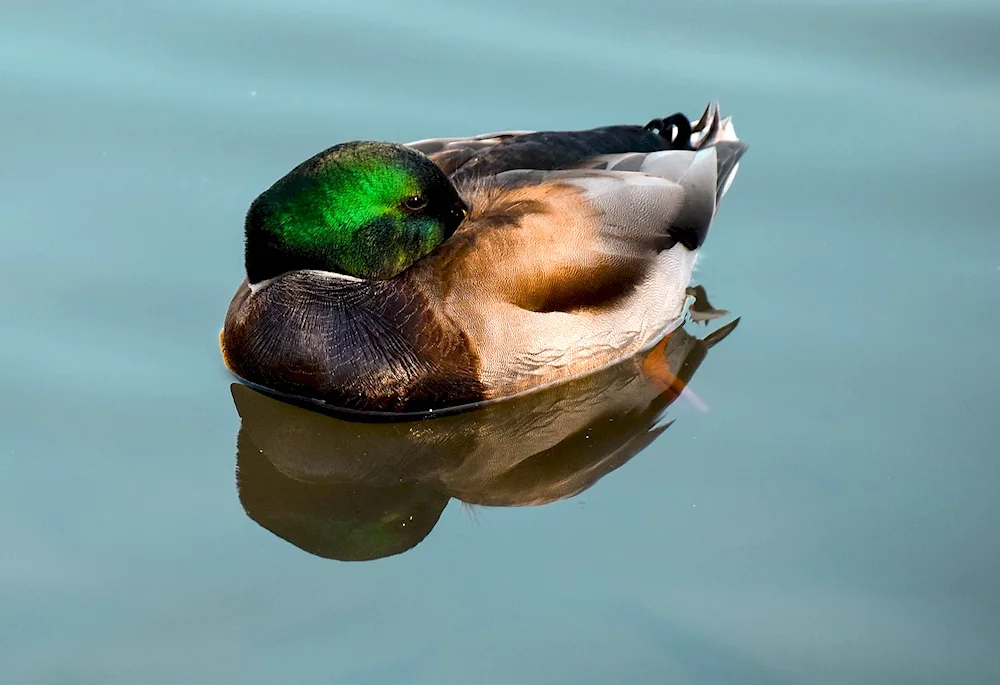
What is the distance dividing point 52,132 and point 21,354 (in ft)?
4.88

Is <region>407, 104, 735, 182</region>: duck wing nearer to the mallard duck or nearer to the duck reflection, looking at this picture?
the mallard duck

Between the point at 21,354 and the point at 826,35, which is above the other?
the point at 826,35

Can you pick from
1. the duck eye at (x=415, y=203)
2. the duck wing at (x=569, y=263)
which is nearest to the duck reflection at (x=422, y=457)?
the duck wing at (x=569, y=263)

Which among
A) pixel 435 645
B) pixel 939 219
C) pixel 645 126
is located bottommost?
pixel 435 645

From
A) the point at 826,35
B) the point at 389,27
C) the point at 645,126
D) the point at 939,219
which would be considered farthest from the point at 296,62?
the point at 939,219

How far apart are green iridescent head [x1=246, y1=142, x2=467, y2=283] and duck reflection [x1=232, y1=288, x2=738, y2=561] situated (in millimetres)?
574

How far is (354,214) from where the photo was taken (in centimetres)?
552

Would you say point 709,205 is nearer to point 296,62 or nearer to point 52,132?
point 296,62

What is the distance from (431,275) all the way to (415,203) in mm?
270

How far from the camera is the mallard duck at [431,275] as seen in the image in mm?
5516

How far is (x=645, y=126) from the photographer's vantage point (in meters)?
6.44

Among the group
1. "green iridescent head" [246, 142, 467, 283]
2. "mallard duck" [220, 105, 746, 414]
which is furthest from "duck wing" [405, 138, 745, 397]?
"green iridescent head" [246, 142, 467, 283]

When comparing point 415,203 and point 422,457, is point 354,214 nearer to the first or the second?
point 415,203

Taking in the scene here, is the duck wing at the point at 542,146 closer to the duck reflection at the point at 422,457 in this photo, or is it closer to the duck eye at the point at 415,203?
the duck eye at the point at 415,203
